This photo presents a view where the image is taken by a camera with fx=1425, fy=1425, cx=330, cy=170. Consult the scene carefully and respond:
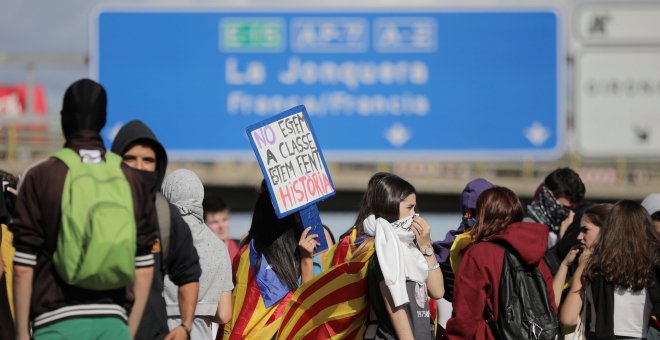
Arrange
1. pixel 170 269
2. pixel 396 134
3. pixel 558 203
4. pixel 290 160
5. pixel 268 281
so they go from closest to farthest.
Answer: pixel 170 269 < pixel 268 281 < pixel 290 160 < pixel 558 203 < pixel 396 134

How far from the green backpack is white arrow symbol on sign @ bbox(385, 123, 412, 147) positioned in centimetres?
1101

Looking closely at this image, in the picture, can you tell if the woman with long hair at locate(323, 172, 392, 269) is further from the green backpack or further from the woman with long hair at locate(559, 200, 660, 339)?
the green backpack

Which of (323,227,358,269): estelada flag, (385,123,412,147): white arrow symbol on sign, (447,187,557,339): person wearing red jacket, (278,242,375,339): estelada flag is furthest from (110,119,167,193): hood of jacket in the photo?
(385,123,412,147): white arrow symbol on sign

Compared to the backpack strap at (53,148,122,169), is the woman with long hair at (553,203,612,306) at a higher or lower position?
lower

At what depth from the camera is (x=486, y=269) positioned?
6652 mm

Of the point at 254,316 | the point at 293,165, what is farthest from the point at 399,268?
the point at 293,165

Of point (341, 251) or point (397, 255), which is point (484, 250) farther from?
point (341, 251)

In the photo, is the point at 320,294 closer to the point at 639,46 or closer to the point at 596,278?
the point at 596,278

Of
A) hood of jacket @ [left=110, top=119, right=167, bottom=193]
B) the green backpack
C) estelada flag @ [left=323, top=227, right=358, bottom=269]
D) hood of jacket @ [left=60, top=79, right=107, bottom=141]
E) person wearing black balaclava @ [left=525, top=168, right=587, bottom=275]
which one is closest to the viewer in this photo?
the green backpack

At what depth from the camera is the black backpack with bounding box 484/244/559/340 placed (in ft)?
21.8

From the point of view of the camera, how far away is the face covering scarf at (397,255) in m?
6.19

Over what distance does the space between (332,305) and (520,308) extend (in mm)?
894

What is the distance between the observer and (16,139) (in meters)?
18.1

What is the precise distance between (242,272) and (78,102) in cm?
246
